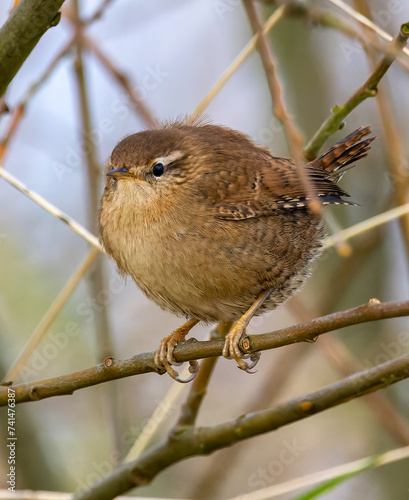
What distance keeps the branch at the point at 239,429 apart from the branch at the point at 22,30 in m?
1.55

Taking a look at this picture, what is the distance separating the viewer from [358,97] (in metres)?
2.97

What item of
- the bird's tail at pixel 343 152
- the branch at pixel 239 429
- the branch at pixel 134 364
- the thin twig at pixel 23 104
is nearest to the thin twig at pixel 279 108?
the branch at pixel 134 364

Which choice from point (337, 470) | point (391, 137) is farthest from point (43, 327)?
point (391, 137)

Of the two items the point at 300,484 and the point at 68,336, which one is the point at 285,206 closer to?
the point at 300,484

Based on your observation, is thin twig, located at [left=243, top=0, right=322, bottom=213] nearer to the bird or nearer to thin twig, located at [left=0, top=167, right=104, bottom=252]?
the bird

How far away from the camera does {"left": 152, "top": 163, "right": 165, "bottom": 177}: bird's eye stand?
3.14 meters

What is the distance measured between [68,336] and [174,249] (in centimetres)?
262

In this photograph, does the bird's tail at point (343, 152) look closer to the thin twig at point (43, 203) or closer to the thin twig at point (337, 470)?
the thin twig at point (43, 203)

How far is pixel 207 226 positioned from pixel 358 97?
35.1 inches

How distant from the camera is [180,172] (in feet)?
10.5

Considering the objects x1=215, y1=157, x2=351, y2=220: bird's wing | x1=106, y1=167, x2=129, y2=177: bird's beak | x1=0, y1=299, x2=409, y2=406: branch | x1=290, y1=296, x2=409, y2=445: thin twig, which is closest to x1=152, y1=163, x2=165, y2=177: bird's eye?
x1=106, y1=167, x2=129, y2=177: bird's beak

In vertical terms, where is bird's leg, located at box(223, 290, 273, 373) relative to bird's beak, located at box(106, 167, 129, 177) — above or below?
below

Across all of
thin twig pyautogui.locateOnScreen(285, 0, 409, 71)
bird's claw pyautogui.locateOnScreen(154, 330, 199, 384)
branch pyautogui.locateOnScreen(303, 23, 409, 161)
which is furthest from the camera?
thin twig pyautogui.locateOnScreen(285, 0, 409, 71)

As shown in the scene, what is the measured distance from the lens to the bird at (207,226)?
2934mm
